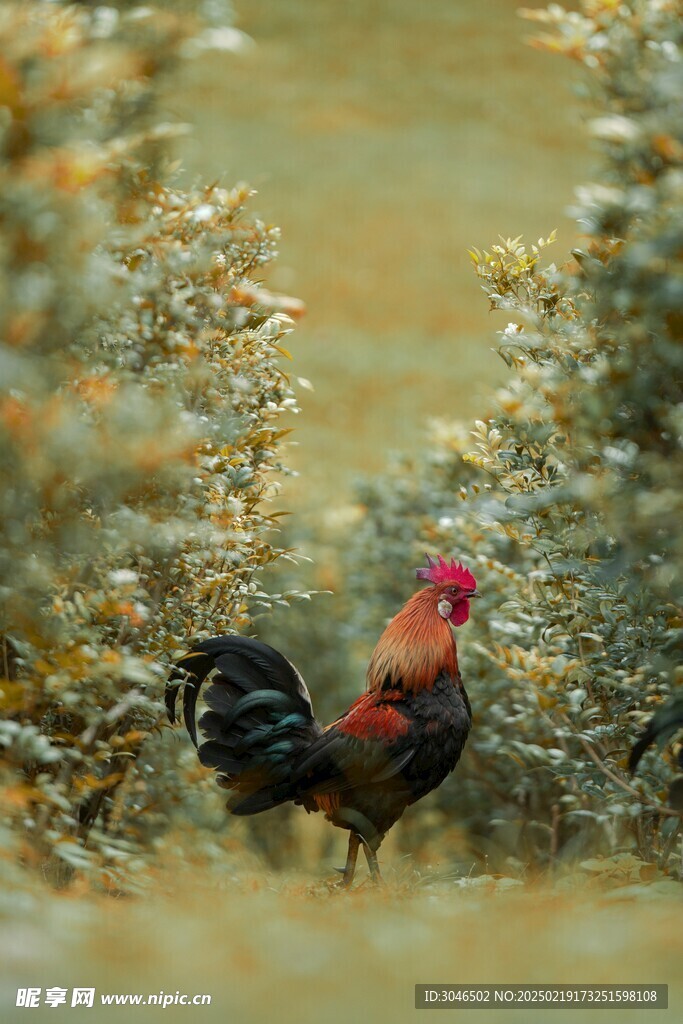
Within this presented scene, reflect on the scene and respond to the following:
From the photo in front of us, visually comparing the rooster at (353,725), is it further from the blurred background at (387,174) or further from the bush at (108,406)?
the blurred background at (387,174)

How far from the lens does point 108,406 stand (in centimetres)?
346

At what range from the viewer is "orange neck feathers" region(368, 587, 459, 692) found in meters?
4.79

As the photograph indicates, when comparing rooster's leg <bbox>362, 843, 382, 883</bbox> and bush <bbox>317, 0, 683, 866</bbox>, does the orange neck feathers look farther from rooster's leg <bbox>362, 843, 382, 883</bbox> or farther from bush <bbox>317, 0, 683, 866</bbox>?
rooster's leg <bbox>362, 843, 382, 883</bbox>

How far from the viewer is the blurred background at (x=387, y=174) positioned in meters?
17.2

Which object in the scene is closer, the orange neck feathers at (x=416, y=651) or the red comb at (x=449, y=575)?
the orange neck feathers at (x=416, y=651)

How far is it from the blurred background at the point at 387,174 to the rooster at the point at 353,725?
8809mm

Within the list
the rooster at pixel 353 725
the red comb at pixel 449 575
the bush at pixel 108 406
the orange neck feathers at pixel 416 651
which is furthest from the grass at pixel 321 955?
the red comb at pixel 449 575

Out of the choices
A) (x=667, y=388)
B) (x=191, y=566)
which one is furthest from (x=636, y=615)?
(x=191, y=566)

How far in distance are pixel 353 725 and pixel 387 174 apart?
20.1 meters

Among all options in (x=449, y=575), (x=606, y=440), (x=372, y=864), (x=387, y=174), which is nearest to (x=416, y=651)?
(x=449, y=575)

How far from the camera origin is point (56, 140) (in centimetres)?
323

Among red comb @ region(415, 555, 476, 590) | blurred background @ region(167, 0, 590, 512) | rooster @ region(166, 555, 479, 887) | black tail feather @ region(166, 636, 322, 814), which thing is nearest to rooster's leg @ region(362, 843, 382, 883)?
rooster @ region(166, 555, 479, 887)

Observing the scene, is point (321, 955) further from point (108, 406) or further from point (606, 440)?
point (606, 440)

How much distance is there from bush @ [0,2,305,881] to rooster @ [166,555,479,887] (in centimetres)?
28
